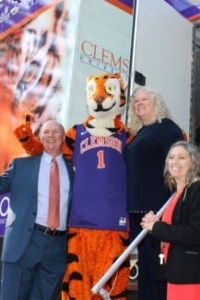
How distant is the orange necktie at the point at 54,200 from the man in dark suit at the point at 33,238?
18 millimetres

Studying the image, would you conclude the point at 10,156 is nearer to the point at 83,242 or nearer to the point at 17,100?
the point at 17,100

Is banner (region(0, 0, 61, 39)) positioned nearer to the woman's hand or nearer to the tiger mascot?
the tiger mascot

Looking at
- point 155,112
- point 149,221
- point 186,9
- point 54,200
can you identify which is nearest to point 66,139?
point 54,200

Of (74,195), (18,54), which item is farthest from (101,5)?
(74,195)

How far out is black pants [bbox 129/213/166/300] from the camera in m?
2.62

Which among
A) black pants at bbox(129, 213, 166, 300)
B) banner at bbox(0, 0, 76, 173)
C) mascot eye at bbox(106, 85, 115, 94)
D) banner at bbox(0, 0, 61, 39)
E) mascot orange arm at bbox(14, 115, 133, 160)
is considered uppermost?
banner at bbox(0, 0, 61, 39)

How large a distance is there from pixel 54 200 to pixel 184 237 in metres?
0.89

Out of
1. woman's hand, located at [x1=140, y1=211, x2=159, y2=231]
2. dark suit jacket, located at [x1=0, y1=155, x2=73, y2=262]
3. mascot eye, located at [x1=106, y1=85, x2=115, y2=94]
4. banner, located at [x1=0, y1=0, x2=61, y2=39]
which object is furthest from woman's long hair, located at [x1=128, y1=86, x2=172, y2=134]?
banner, located at [x1=0, y1=0, x2=61, y2=39]

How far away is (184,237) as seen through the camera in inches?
Answer: 83.3

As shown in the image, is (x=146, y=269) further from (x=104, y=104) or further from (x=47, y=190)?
(x=104, y=104)

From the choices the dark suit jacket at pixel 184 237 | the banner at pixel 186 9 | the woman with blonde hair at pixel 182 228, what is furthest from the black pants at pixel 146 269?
the banner at pixel 186 9

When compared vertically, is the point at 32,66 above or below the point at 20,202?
above

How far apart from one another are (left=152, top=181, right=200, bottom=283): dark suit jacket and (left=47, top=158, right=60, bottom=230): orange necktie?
0.68 m

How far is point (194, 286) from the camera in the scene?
2.08 metres
